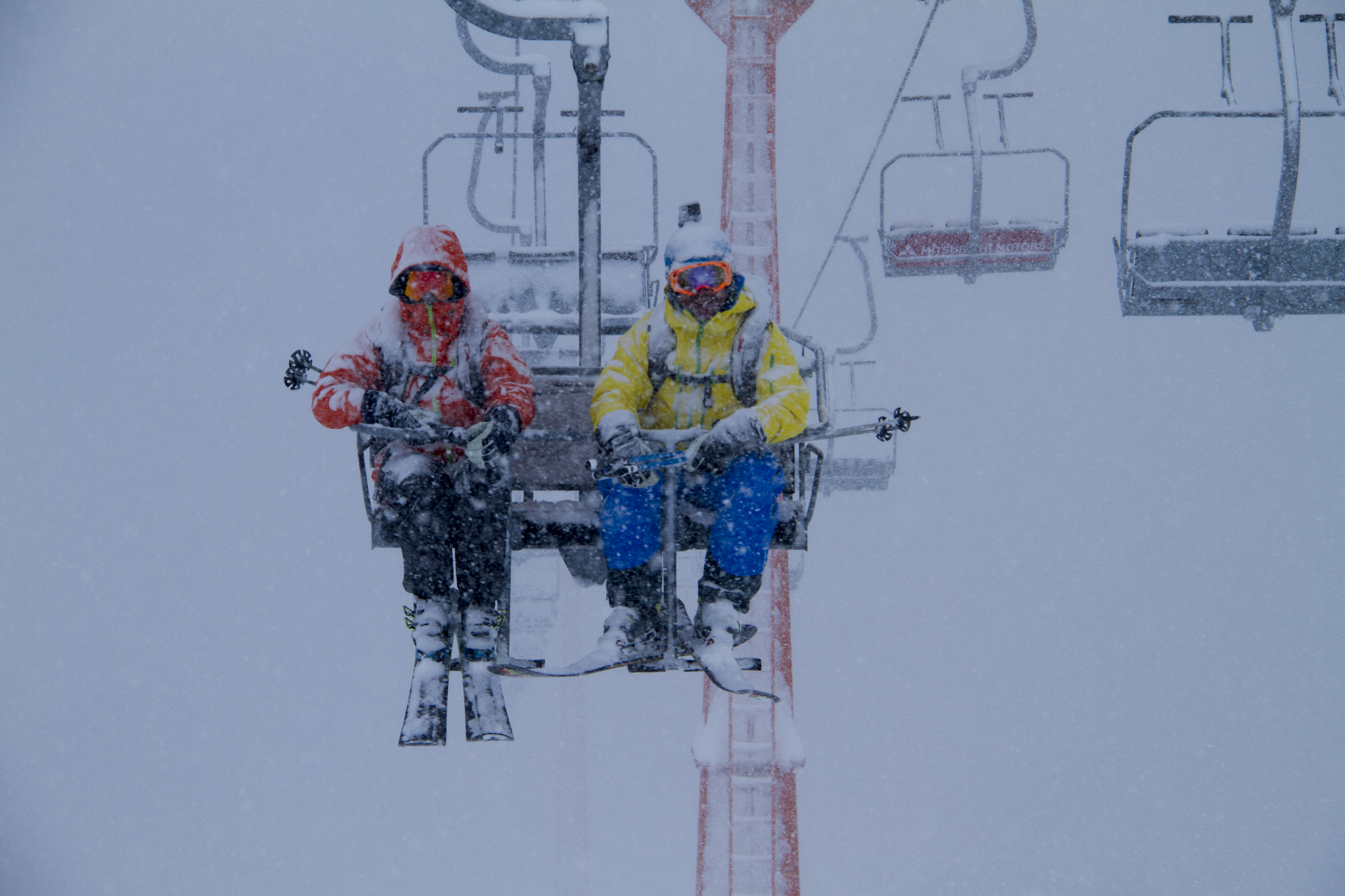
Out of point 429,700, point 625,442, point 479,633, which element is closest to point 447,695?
point 429,700

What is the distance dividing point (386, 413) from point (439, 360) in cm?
29

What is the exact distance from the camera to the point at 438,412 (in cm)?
323

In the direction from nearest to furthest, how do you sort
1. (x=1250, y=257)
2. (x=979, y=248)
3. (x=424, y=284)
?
(x=424, y=284) < (x=1250, y=257) < (x=979, y=248)

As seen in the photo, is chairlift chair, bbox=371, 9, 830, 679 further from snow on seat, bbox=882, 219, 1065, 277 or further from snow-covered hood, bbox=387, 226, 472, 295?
snow on seat, bbox=882, 219, 1065, 277

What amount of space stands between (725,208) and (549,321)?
1.59m

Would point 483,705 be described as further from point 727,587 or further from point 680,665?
point 727,587

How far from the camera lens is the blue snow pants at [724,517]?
10.2ft

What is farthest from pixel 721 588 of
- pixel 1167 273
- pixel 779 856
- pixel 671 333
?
pixel 779 856

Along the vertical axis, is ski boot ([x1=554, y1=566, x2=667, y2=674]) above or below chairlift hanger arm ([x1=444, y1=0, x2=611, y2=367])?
below

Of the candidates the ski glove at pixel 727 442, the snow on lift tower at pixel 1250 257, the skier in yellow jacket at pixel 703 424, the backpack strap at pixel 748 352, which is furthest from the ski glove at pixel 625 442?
the snow on lift tower at pixel 1250 257

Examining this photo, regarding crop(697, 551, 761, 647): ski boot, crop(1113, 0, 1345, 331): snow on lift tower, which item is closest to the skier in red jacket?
crop(697, 551, 761, 647): ski boot

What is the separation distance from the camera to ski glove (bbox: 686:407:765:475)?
2990 millimetres

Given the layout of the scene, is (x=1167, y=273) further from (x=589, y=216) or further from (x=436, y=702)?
(x=436, y=702)

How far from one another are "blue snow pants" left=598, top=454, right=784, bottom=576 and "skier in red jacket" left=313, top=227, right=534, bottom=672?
282 millimetres
